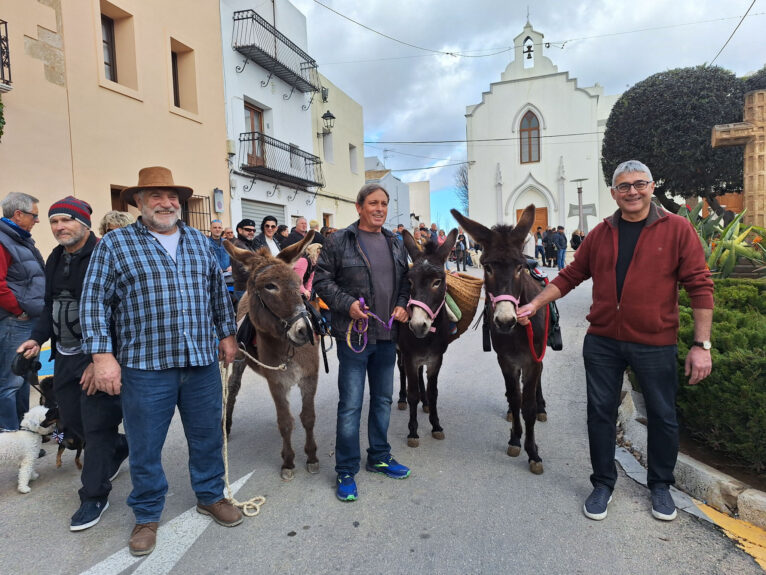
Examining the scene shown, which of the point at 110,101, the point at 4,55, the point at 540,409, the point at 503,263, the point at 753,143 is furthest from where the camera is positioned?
the point at 110,101

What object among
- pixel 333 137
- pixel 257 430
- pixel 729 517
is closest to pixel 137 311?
pixel 257 430

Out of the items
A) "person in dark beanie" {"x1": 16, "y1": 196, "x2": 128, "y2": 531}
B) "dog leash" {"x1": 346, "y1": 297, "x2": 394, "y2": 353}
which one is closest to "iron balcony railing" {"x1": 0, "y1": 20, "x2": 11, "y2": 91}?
"person in dark beanie" {"x1": 16, "y1": 196, "x2": 128, "y2": 531}

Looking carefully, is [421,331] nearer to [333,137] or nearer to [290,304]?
[290,304]

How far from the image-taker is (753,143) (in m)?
7.60

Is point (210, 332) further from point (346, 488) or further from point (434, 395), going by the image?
point (434, 395)

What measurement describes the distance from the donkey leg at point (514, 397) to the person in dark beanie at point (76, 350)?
298 cm

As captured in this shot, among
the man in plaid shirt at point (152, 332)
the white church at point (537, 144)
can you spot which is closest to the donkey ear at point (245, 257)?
the man in plaid shirt at point (152, 332)

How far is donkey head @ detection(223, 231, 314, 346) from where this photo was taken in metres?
3.09

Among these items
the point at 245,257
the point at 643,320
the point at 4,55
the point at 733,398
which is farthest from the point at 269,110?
the point at 733,398

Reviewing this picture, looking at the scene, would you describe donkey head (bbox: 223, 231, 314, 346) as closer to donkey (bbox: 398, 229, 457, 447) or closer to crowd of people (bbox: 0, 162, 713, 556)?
crowd of people (bbox: 0, 162, 713, 556)

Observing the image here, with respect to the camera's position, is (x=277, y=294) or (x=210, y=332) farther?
(x=277, y=294)

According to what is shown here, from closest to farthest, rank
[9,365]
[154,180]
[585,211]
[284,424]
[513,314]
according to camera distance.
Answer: [154,180] → [513,314] → [284,424] → [9,365] → [585,211]

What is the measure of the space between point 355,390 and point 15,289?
307 cm

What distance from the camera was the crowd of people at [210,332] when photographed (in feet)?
8.67
